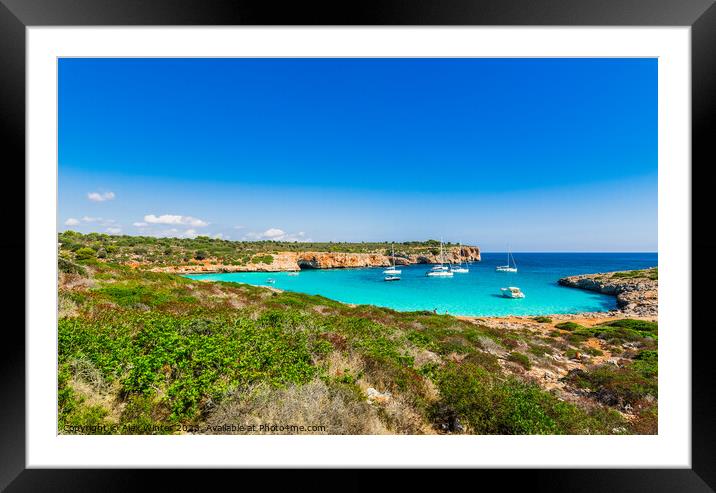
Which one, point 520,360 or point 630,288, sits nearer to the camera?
point 520,360

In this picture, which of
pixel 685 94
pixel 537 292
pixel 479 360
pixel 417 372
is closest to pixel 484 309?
pixel 537 292

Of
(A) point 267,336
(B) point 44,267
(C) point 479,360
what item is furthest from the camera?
(C) point 479,360

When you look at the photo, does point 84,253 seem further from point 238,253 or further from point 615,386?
point 615,386

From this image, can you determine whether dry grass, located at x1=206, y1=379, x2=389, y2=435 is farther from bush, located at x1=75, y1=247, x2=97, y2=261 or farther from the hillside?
bush, located at x1=75, y1=247, x2=97, y2=261

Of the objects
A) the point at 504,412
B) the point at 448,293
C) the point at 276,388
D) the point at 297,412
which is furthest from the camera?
the point at 448,293

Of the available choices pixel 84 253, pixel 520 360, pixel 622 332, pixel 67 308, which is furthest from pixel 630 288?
pixel 84 253
